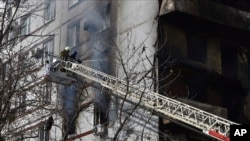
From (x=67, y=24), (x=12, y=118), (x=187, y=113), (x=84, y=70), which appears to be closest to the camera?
(x=12, y=118)

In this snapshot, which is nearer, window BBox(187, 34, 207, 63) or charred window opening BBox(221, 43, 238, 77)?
window BBox(187, 34, 207, 63)

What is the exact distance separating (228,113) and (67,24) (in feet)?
29.4

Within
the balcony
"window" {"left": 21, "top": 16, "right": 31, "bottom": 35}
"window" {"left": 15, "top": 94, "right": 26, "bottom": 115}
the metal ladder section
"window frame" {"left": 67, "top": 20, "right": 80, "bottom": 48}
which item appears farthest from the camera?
"window frame" {"left": 67, "top": 20, "right": 80, "bottom": 48}

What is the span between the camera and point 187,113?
63.0ft

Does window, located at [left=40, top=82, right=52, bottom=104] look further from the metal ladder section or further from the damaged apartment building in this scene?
the damaged apartment building

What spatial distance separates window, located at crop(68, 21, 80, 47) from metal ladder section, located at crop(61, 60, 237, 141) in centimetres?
478

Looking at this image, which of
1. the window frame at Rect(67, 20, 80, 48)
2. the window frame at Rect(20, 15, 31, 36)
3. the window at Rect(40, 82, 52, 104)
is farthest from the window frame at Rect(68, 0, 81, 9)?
the window at Rect(40, 82, 52, 104)

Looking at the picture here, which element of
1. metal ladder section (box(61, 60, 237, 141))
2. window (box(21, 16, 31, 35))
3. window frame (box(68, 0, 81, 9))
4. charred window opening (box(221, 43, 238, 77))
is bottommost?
metal ladder section (box(61, 60, 237, 141))

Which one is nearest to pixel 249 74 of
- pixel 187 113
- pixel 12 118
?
pixel 187 113

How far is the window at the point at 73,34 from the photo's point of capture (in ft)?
87.1

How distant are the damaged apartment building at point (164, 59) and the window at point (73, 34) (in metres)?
0.87

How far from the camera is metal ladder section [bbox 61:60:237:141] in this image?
18.0 m

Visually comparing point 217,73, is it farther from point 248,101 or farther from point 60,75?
point 60,75

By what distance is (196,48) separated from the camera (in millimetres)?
23219
